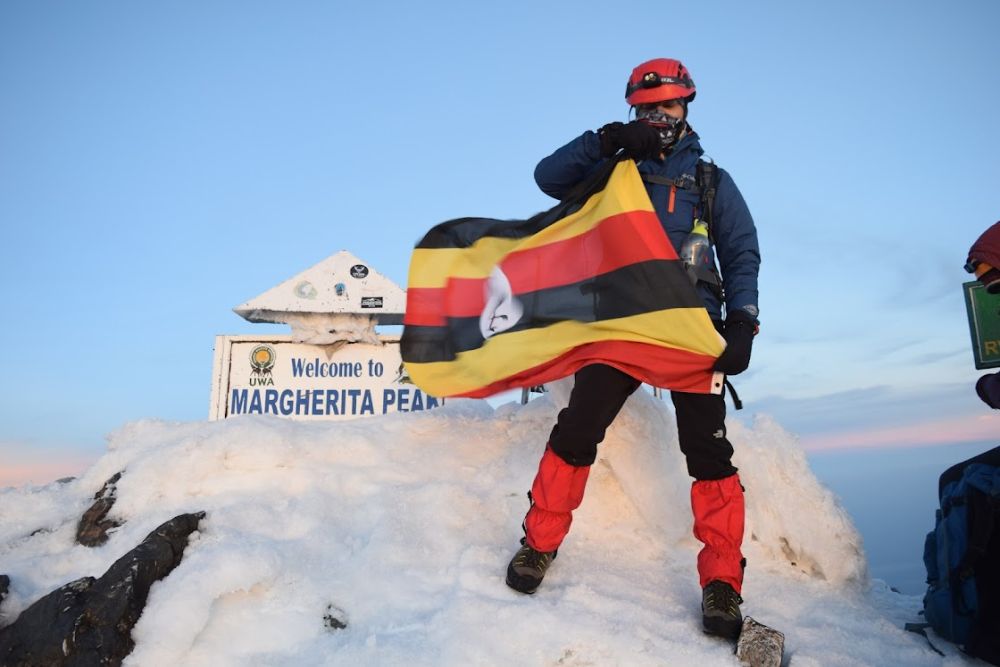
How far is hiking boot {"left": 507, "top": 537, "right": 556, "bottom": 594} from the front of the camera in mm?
3115

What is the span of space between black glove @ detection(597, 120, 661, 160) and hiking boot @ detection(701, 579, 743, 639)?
202 cm

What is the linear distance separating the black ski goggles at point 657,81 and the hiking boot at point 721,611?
2427 millimetres

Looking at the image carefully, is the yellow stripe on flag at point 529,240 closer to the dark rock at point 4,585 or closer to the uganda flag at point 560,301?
the uganda flag at point 560,301

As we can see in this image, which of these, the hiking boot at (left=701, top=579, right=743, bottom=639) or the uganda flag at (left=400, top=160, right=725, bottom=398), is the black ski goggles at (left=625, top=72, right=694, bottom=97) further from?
the hiking boot at (left=701, top=579, right=743, bottom=639)

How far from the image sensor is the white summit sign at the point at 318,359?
7898 mm

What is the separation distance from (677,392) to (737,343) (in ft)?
1.28

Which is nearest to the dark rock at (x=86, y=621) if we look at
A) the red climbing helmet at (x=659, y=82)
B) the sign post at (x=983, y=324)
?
the red climbing helmet at (x=659, y=82)

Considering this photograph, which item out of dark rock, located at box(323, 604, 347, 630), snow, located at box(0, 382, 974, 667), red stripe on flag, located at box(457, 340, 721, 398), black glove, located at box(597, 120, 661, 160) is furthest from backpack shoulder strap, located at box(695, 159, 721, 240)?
dark rock, located at box(323, 604, 347, 630)

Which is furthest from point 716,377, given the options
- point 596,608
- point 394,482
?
point 394,482

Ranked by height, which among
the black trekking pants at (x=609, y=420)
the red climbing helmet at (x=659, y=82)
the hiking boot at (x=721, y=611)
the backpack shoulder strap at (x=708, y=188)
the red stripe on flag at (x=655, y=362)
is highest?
the red climbing helmet at (x=659, y=82)

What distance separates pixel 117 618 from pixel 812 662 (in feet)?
8.71

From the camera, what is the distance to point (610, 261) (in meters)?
3.52

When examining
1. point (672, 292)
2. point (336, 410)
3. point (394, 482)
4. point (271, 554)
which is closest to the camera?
point (271, 554)

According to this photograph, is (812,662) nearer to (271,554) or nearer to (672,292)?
(672,292)
